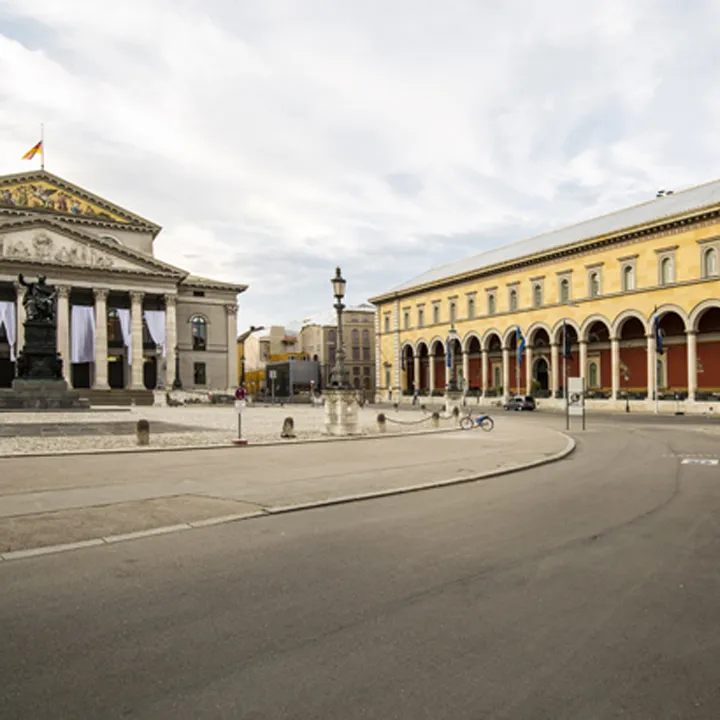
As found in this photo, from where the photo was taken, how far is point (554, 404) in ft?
202

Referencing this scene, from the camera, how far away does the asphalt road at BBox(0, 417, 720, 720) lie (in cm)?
386

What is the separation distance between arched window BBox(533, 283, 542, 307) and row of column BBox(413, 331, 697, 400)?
14.9 feet

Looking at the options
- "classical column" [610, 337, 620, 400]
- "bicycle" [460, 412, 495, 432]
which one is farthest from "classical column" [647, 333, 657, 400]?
"bicycle" [460, 412, 495, 432]

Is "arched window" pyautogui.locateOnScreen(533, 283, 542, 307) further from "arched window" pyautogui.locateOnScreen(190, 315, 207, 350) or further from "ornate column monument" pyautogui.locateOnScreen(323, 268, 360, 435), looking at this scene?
"ornate column monument" pyautogui.locateOnScreen(323, 268, 360, 435)

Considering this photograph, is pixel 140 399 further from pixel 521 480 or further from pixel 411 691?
pixel 411 691

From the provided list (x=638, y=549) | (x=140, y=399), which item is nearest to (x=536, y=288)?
(x=140, y=399)

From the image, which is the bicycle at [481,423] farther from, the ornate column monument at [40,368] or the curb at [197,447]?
the ornate column monument at [40,368]

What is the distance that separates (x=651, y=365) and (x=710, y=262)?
30.3ft

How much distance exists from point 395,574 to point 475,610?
1165mm

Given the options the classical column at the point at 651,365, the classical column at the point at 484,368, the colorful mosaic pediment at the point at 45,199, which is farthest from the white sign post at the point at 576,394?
the colorful mosaic pediment at the point at 45,199

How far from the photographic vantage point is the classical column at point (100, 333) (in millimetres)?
65812

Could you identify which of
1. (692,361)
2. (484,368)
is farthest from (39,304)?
(484,368)

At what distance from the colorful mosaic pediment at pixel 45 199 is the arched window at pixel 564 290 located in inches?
1903

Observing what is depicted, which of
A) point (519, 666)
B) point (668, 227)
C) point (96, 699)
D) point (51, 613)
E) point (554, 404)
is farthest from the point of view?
point (554, 404)
